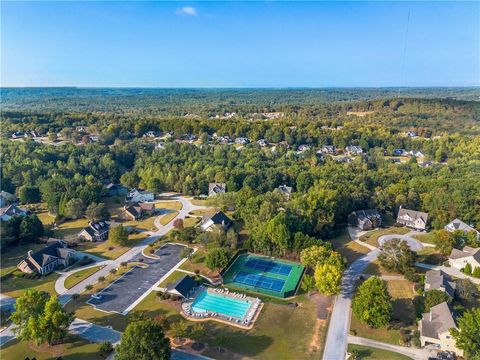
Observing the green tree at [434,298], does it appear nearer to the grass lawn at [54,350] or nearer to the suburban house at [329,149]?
the grass lawn at [54,350]

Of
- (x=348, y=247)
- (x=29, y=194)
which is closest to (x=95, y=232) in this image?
(x=29, y=194)

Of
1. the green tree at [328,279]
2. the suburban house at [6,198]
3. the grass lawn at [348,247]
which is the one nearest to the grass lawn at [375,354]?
the green tree at [328,279]

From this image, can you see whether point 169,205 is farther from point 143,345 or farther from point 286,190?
point 143,345

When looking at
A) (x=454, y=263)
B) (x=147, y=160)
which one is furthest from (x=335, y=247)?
(x=147, y=160)

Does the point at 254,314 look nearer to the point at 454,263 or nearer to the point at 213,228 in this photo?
the point at 213,228

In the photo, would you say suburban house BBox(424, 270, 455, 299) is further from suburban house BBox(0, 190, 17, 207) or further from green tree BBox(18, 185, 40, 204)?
suburban house BBox(0, 190, 17, 207)

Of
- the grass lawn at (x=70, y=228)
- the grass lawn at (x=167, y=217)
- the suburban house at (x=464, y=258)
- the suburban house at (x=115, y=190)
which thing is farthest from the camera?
the suburban house at (x=115, y=190)
